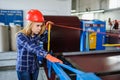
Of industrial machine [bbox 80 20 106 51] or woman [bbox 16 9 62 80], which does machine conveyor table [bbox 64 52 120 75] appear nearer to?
woman [bbox 16 9 62 80]

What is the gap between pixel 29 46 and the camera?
1600 mm

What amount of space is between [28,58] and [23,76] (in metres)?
0.24

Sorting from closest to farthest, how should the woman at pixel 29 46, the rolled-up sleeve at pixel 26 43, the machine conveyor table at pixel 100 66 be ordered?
the machine conveyor table at pixel 100 66, the rolled-up sleeve at pixel 26 43, the woman at pixel 29 46

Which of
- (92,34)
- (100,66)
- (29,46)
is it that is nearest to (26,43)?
(29,46)

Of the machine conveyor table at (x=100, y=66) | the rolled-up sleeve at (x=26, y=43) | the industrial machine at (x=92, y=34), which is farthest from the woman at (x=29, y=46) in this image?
the industrial machine at (x=92, y=34)

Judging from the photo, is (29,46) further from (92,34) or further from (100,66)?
(92,34)

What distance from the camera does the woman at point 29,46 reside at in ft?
5.51

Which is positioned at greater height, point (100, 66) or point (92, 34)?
point (92, 34)

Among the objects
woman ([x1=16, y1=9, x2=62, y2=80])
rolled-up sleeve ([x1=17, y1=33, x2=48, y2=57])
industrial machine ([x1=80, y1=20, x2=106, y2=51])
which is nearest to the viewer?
rolled-up sleeve ([x1=17, y1=33, x2=48, y2=57])

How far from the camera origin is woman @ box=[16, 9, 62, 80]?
66.1 inches

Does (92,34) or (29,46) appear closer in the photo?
(29,46)

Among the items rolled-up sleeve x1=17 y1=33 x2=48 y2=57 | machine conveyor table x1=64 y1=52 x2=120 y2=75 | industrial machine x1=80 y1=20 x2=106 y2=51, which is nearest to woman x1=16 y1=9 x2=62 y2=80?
rolled-up sleeve x1=17 y1=33 x2=48 y2=57

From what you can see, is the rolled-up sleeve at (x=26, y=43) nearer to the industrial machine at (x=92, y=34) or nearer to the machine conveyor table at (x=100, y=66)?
the machine conveyor table at (x=100, y=66)

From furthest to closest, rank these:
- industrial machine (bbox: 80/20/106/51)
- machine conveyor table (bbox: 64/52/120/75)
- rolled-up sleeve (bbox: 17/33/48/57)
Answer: industrial machine (bbox: 80/20/106/51) < rolled-up sleeve (bbox: 17/33/48/57) < machine conveyor table (bbox: 64/52/120/75)
